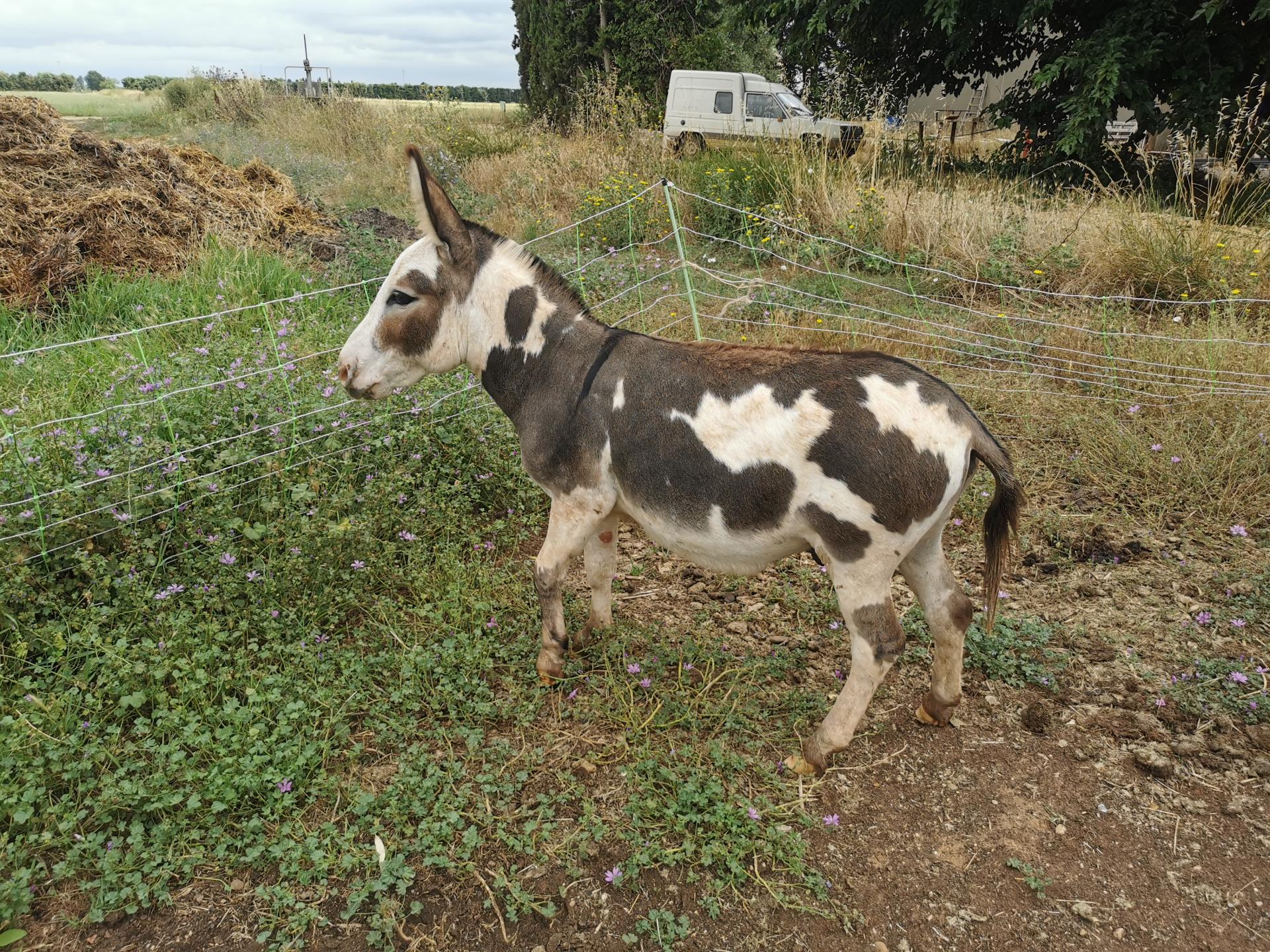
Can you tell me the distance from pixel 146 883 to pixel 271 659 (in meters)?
1.01

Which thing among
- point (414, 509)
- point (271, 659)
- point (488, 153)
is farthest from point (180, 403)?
point (488, 153)

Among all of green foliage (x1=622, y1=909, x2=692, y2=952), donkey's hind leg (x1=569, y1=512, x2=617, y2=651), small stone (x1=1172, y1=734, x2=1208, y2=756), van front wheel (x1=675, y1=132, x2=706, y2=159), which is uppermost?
van front wheel (x1=675, y1=132, x2=706, y2=159)

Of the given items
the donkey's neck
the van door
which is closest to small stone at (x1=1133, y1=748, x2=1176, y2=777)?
the donkey's neck

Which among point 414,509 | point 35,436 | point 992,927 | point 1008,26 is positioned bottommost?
point 992,927

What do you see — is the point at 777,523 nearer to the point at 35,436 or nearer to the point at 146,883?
the point at 146,883

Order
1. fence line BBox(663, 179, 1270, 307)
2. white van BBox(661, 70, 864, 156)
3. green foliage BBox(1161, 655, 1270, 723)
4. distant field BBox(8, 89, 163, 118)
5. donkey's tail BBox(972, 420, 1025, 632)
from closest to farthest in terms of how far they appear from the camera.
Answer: donkey's tail BBox(972, 420, 1025, 632)
green foliage BBox(1161, 655, 1270, 723)
fence line BBox(663, 179, 1270, 307)
white van BBox(661, 70, 864, 156)
distant field BBox(8, 89, 163, 118)

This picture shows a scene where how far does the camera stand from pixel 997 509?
2941mm

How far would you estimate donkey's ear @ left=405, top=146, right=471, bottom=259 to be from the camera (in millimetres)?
2877

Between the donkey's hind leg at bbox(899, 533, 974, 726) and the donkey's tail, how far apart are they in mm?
114

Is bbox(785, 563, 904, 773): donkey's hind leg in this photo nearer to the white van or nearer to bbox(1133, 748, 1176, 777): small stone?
bbox(1133, 748, 1176, 777): small stone

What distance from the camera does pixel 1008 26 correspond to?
40.2 feet

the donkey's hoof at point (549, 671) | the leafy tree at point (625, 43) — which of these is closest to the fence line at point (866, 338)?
the donkey's hoof at point (549, 671)

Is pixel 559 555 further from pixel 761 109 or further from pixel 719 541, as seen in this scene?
pixel 761 109

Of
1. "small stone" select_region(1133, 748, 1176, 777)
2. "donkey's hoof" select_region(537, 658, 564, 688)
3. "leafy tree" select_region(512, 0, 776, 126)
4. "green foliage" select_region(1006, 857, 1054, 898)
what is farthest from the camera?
"leafy tree" select_region(512, 0, 776, 126)
